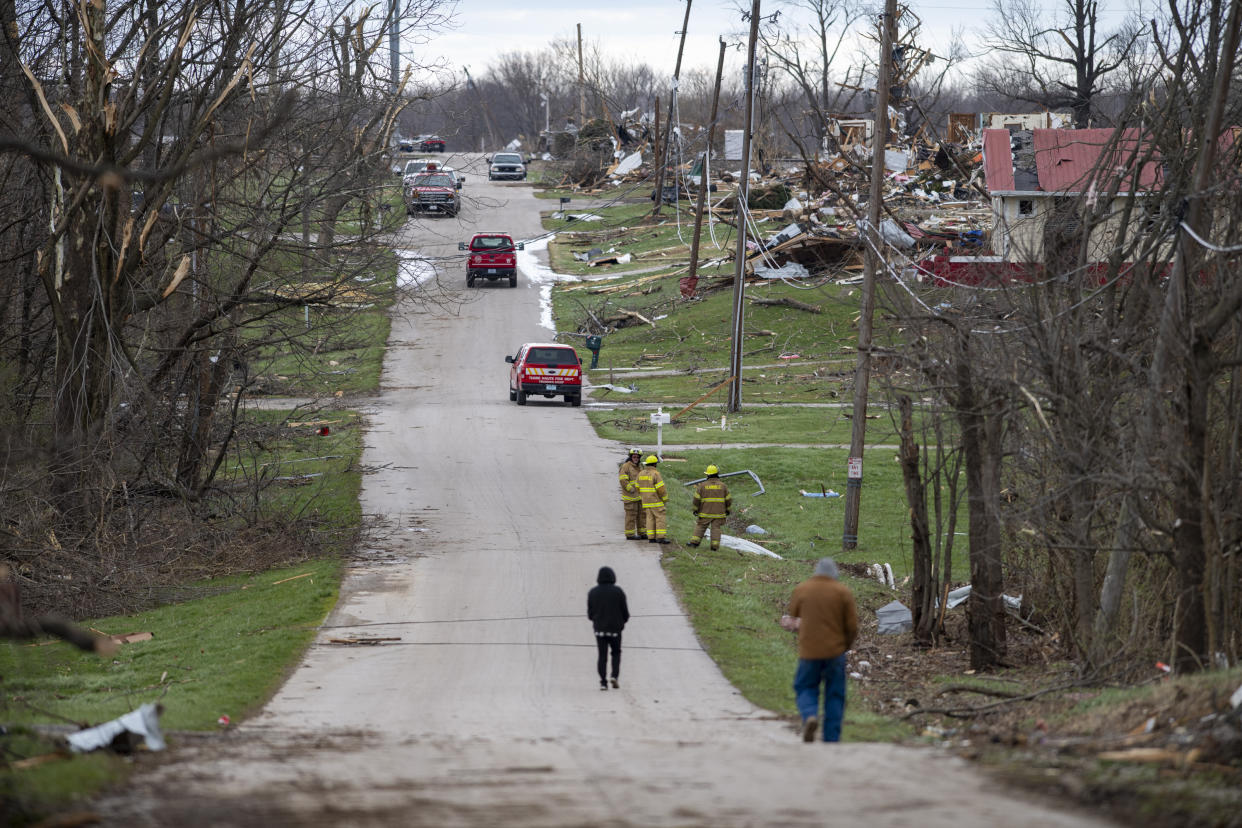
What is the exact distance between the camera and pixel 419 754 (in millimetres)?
8906

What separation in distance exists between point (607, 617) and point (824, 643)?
3112 millimetres

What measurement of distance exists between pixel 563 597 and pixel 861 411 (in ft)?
23.2

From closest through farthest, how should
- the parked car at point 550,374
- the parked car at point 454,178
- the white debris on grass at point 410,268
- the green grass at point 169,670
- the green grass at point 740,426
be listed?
the green grass at point 169,670 → the white debris on grass at point 410,268 → the green grass at point 740,426 → the parked car at point 550,374 → the parked car at point 454,178

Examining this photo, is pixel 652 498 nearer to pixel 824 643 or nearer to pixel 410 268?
pixel 410 268

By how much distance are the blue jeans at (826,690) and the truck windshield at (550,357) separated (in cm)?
2565

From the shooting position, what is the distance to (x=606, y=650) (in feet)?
42.3

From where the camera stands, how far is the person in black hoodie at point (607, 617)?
502 inches

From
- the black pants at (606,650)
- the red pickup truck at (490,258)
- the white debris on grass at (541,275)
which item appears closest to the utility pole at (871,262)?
the black pants at (606,650)

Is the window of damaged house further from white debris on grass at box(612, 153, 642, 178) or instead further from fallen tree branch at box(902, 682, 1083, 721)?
white debris on grass at box(612, 153, 642, 178)

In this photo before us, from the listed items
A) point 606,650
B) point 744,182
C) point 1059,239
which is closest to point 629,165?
point 744,182

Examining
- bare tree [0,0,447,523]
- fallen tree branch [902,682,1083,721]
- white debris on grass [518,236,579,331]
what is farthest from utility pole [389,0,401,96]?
white debris on grass [518,236,579,331]

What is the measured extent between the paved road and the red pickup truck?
2546 cm

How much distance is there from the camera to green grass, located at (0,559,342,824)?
7.73 meters

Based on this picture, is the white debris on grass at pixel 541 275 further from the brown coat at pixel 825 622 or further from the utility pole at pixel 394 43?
the brown coat at pixel 825 622
